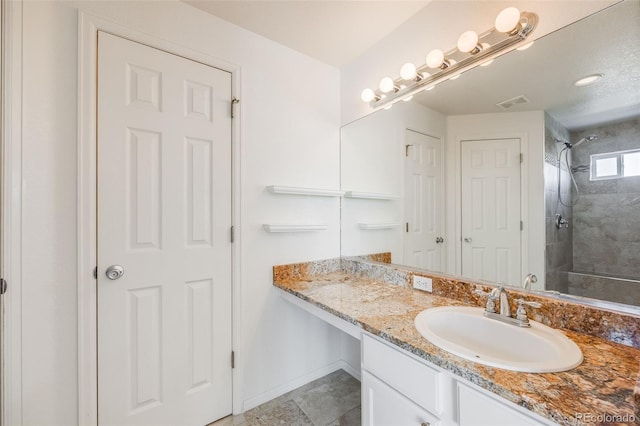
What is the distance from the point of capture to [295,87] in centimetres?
189

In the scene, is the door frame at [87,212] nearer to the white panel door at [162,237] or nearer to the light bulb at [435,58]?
the white panel door at [162,237]

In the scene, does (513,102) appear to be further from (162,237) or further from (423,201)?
(162,237)

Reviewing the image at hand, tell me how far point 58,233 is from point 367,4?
1.92m

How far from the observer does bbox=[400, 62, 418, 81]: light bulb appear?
149cm

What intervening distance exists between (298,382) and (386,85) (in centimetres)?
208

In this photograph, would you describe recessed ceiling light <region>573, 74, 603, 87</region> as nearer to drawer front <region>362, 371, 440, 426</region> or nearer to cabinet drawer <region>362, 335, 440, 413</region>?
cabinet drawer <region>362, 335, 440, 413</region>

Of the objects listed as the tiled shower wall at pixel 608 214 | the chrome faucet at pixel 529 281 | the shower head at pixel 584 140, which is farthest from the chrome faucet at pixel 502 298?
the shower head at pixel 584 140

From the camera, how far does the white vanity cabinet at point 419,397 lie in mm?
718

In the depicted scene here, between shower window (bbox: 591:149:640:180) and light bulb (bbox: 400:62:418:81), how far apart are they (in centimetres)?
90

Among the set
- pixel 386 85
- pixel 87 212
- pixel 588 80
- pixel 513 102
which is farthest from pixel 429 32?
pixel 87 212

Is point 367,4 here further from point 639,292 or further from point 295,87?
point 639,292

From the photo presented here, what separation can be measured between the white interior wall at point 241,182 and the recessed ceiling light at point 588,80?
1.36 m

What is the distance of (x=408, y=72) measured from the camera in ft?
4.94

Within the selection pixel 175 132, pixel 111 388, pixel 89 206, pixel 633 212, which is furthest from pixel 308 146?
pixel 111 388
